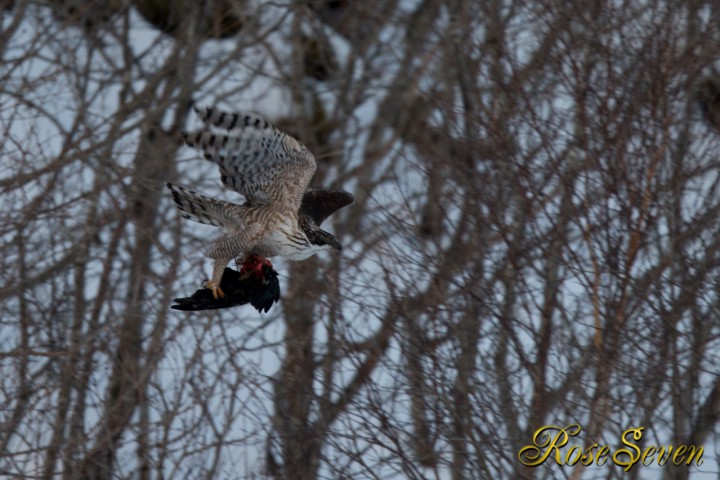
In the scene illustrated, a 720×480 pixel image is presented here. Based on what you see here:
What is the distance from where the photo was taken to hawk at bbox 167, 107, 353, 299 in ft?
20.6

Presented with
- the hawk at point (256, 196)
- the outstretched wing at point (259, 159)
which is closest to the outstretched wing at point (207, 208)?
the hawk at point (256, 196)

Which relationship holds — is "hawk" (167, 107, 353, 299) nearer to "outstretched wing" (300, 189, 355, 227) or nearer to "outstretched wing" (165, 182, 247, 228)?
"outstretched wing" (165, 182, 247, 228)

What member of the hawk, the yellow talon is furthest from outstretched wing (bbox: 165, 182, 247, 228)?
the yellow talon

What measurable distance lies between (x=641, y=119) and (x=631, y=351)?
56.8 inches

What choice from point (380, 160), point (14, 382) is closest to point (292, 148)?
point (14, 382)

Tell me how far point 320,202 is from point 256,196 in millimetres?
533

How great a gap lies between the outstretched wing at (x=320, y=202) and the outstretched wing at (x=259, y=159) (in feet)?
1.42

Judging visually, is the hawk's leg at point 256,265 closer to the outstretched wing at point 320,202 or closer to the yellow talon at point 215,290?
the yellow talon at point 215,290

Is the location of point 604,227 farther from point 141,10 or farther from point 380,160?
point 141,10

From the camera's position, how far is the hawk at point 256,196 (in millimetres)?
6277

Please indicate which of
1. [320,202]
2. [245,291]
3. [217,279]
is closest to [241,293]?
[245,291]

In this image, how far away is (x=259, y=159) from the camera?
254 inches

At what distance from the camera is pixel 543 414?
7.63 metres

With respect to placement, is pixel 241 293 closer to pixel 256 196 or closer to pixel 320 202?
pixel 256 196
